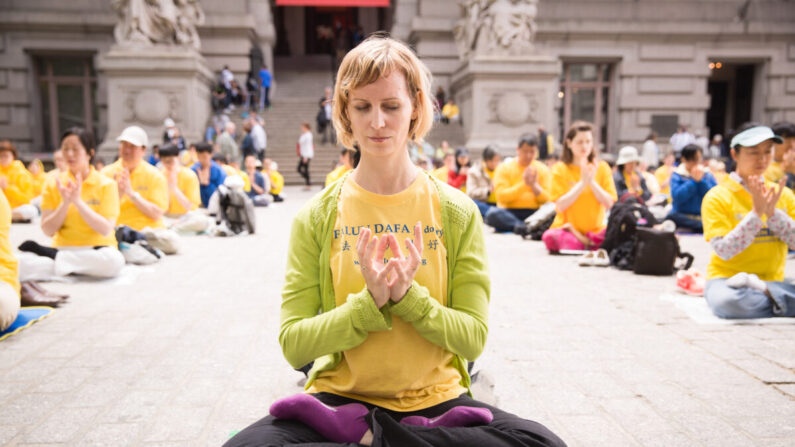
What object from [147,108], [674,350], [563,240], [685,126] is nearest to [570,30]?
[685,126]

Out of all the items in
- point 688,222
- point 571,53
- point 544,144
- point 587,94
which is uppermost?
point 571,53

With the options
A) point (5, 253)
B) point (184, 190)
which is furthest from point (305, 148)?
point (5, 253)

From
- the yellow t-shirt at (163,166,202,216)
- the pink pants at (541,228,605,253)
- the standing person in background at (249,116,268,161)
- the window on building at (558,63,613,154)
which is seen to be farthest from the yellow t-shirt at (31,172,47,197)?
the window on building at (558,63,613,154)

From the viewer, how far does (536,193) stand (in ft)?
34.0

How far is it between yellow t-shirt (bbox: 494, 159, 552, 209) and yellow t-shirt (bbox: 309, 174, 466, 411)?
324 inches

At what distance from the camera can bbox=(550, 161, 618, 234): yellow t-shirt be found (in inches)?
314

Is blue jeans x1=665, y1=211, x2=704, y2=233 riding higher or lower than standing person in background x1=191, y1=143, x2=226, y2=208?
lower

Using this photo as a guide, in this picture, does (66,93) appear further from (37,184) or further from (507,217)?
(507,217)

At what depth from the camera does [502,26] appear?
19000 millimetres

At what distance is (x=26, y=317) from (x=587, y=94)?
23.4m

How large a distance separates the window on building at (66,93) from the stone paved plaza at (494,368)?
21.1 m

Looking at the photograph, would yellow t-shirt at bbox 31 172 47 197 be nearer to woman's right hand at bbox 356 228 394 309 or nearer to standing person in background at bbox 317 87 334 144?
→ standing person in background at bbox 317 87 334 144

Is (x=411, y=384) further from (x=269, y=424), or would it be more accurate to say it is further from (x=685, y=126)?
(x=685, y=126)

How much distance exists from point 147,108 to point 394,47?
61.4 ft
